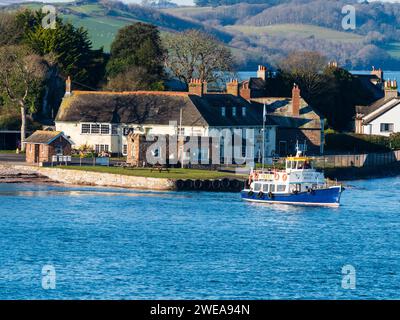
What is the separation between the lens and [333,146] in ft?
400

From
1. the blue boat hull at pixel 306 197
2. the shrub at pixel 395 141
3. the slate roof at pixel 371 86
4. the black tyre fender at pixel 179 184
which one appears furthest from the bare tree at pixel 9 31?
the blue boat hull at pixel 306 197

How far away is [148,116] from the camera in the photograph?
108875 millimetres

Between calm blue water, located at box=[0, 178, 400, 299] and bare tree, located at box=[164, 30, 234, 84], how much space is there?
45855mm

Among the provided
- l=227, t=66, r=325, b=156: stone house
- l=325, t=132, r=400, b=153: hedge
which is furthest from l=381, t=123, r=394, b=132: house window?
l=227, t=66, r=325, b=156: stone house

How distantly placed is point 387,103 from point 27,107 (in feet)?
121

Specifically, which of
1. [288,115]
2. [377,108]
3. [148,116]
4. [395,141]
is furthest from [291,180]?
[377,108]

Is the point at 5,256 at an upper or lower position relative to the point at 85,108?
lower

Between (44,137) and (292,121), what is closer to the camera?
(44,137)

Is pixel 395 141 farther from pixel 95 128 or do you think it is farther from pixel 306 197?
pixel 306 197

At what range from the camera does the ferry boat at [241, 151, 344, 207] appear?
87562 millimetres

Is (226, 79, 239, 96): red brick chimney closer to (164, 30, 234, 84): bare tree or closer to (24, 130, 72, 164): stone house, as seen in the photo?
(24, 130, 72, 164): stone house

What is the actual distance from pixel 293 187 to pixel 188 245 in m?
20.3
